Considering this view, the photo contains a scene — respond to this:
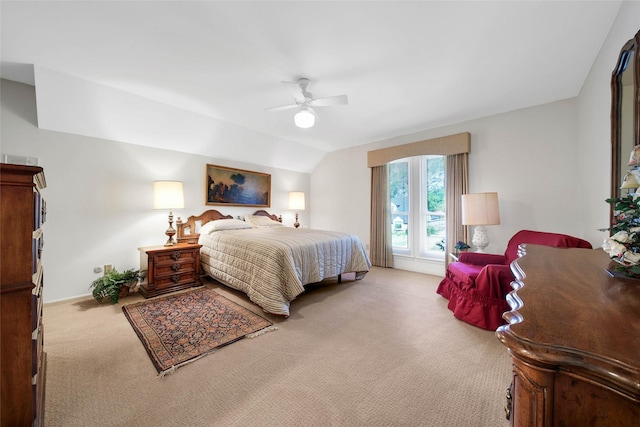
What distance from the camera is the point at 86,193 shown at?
3.08 meters

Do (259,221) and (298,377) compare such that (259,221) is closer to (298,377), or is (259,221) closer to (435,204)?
(435,204)

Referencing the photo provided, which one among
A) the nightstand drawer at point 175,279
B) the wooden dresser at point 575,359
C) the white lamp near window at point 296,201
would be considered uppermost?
the white lamp near window at point 296,201

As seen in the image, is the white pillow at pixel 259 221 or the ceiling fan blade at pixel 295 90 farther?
the white pillow at pixel 259 221

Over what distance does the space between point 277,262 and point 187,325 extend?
102 cm

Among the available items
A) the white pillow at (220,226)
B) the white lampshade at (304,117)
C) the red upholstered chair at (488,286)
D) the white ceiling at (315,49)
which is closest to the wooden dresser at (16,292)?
the white ceiling at (315,49)

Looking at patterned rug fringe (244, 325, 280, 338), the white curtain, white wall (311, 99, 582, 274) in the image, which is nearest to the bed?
patterned rug fringe (244, 325, 280, 338)

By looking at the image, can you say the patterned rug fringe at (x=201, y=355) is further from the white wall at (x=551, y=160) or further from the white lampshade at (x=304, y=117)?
the white wall at (x=551, y=160)

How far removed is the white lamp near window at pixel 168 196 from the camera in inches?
132

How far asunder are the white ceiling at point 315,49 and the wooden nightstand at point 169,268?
6.15 feet

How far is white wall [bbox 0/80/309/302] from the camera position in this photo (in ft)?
8.92

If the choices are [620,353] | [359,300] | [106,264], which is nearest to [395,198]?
[359,300]

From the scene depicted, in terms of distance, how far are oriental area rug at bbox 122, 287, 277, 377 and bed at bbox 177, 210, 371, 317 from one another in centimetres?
25

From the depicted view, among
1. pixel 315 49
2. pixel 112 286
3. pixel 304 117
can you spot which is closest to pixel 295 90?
pixel 304 117

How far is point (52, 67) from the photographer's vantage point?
2.38 meters
